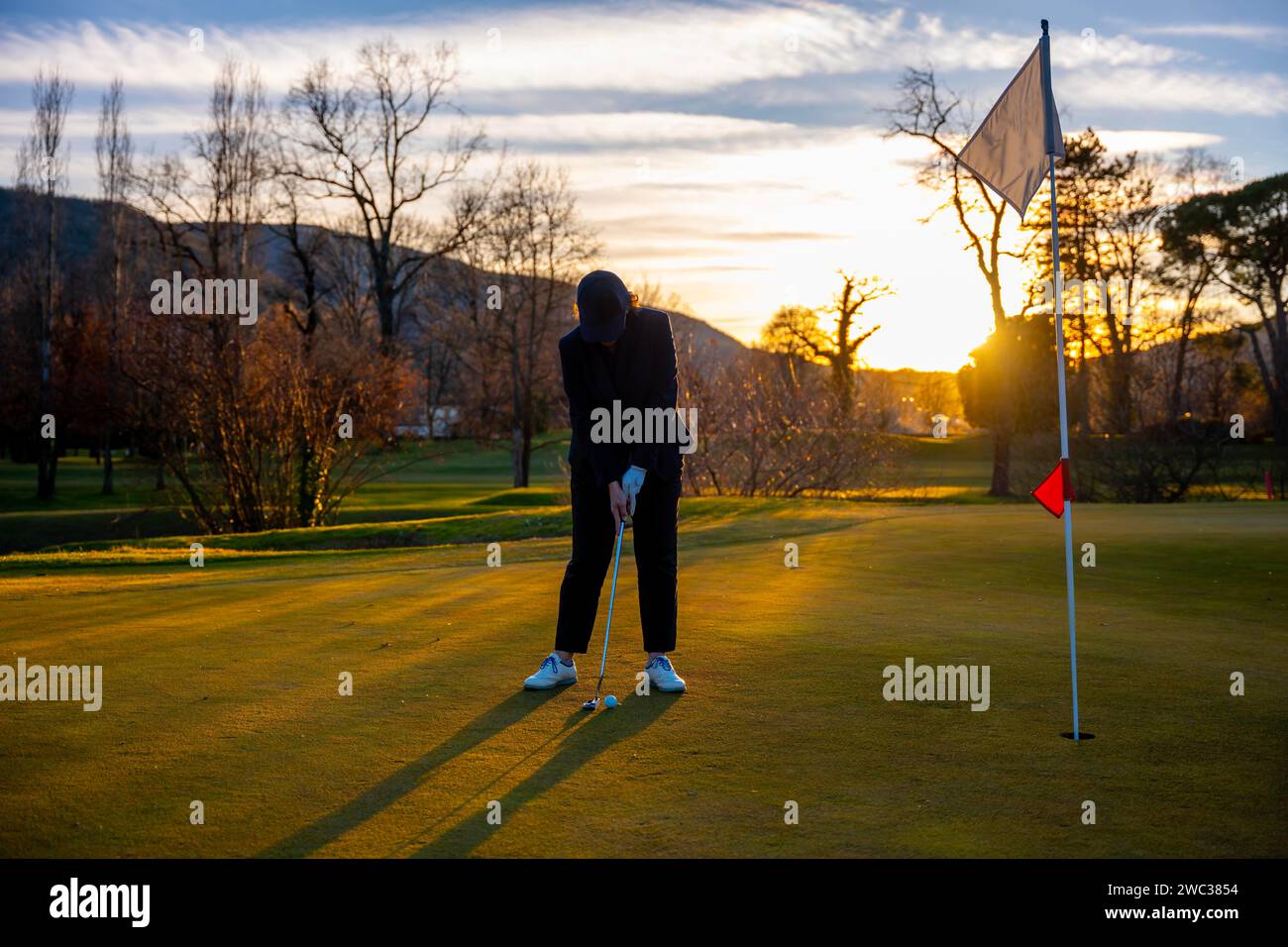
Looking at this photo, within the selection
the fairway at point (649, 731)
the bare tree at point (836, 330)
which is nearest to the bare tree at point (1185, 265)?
the bare tree at point (836, 330)

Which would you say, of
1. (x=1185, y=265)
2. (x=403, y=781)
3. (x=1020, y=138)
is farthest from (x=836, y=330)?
(x=403, y=781)

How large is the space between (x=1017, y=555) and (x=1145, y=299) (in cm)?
4872

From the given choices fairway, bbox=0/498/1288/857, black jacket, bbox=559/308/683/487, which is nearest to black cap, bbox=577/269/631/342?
black jacket, bbox=559/308/683/487

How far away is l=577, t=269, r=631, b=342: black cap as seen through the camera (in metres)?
6.10

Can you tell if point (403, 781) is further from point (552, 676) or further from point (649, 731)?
point (552, 676)

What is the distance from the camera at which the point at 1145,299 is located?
56.0 metres

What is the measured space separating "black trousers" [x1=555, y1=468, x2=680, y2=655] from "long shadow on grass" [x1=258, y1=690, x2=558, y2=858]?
0.56 m

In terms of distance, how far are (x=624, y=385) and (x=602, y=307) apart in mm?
478

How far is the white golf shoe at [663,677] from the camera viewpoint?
5914mm

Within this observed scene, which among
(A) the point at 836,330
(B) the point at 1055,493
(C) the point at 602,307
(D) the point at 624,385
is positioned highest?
(A) the point at 836,330

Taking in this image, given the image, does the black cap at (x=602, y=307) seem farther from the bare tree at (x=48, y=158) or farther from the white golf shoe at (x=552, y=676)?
the bare tree at (x=48, y=158)

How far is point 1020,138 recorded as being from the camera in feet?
21.4

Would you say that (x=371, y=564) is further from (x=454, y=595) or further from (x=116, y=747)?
(x=116, y=747)

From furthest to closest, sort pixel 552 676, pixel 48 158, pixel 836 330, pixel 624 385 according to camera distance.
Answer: pixel 836 330
pixel 48 158
pixel 624 385
pixel 552 676
